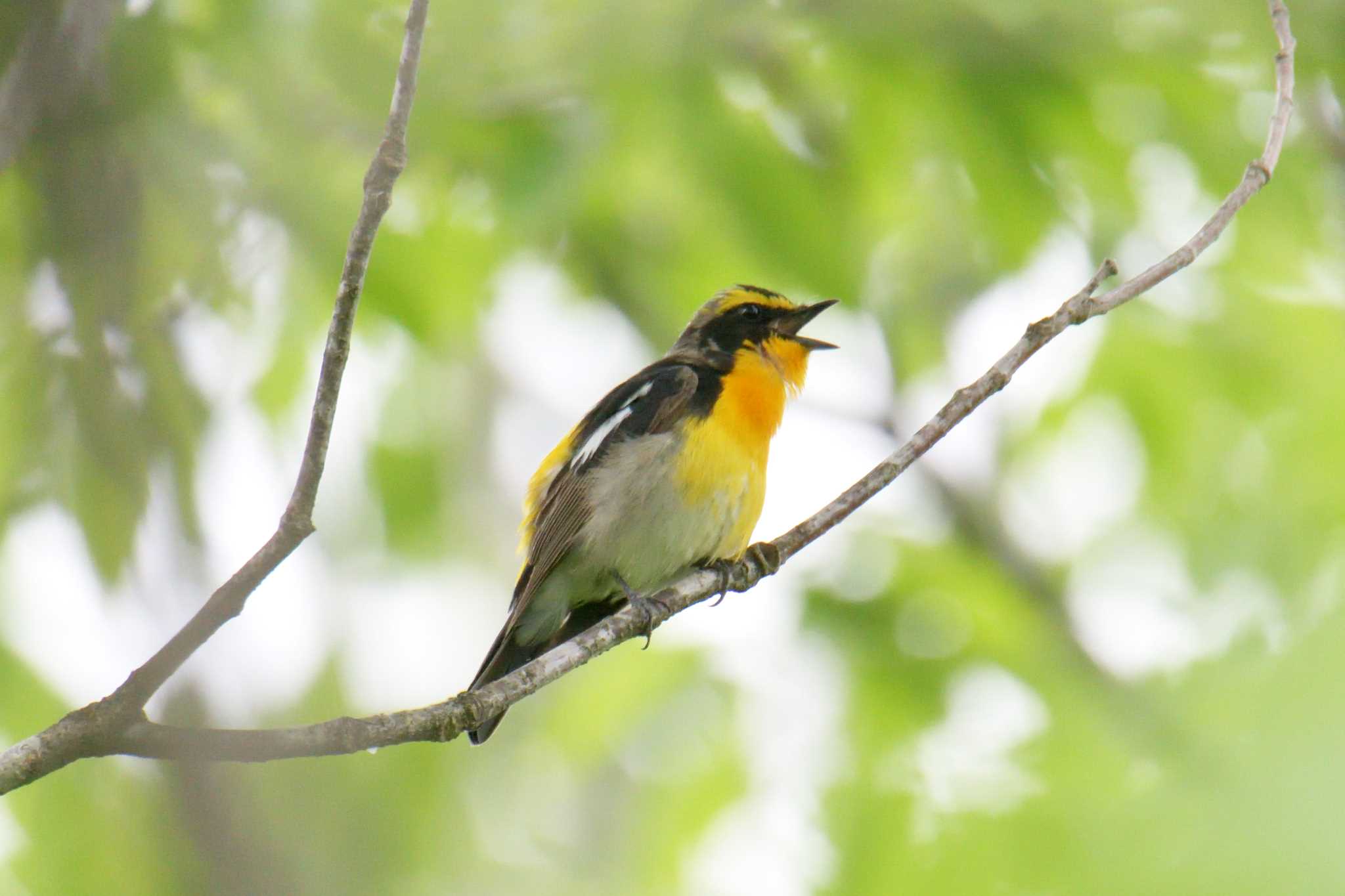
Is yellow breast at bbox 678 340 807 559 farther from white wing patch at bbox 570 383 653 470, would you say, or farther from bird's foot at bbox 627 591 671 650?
bird's foot at bbox 627 591 671 650

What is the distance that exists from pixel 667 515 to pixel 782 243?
1366 millimetres

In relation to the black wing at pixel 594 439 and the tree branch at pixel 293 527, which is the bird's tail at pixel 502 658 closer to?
the black wing at pixel 594 439

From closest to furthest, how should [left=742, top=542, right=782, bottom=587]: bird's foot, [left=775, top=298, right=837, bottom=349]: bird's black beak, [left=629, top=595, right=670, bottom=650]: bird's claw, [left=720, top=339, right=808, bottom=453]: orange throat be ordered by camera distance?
[left=629, top=595, right=670, bottom=650]: bird's claw < [left=742, top=542, right=782, bottom=587]: bird's foot < [left=720, top=339, right=808, bottom=453]: orange throat < [left=775, top=298, right=837, bottom=349]: bird's black beak

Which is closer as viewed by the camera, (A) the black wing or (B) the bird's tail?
(B) the bird's tail

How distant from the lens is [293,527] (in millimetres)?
2584

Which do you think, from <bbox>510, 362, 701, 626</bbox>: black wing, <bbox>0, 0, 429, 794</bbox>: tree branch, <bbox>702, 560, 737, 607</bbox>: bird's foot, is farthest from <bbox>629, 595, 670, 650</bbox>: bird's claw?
<bbox>0, 0, 429, 794</bbox>: tree branch

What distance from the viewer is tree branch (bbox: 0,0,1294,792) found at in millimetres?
2279

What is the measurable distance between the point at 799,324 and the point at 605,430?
1267 mm

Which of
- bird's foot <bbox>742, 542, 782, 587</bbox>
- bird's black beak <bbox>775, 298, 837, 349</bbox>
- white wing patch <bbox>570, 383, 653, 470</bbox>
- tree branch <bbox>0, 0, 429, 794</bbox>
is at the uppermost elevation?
bird's black beak <bbox>775, 298, 837, 349</bbox>

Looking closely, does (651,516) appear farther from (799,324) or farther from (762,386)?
(799,324)

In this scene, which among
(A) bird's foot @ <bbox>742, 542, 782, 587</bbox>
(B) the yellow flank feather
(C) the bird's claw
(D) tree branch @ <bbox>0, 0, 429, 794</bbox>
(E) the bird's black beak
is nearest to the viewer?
(D) tree branch @ <bbox>0, 0, 429, 794</bbox>

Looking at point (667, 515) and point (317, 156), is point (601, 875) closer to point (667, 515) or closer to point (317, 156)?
point (667, 515)

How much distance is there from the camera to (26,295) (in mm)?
3197

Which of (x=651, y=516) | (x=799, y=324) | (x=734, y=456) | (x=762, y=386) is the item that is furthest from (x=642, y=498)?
(x=799, y=324)
